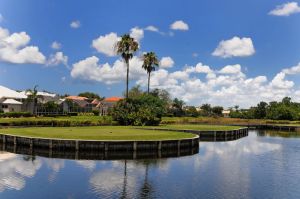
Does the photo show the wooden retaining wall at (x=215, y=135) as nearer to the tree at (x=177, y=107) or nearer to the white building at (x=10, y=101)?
the white building at (x=10, y=101)

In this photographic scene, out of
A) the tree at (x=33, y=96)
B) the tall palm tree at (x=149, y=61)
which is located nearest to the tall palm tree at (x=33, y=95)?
the tree at (x=33, y=96)

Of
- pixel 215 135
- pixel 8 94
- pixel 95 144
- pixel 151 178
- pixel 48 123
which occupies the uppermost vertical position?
pixel 8 94

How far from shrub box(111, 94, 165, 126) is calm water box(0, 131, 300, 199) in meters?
37.9

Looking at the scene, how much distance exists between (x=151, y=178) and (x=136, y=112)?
52.0 meters

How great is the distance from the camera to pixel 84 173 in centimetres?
3366

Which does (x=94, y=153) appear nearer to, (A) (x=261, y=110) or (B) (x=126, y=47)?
(B) (x=126, y=47)

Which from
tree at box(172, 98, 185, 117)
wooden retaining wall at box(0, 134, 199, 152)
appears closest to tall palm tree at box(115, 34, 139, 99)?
wooden retaining wall at box(0, 134, 199, 152)

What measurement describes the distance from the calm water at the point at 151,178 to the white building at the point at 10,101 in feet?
263

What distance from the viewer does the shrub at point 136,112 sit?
82.5 m

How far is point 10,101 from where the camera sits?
121 meters

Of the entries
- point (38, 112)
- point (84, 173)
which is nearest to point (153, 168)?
point (84, 173)

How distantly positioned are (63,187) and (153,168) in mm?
11006

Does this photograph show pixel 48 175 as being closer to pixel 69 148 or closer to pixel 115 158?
pixel 115 158

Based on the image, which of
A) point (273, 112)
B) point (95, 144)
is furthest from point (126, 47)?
point (273, 112)
